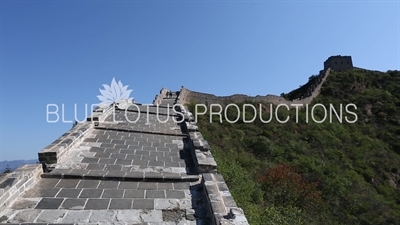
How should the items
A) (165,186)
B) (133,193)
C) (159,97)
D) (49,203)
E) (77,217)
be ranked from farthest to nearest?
1. (159,97)
2. (165,186)
3. (133,193)
4. (49,203)
5. (77,217)

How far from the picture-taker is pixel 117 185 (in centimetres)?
439

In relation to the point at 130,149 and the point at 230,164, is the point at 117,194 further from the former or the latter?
the point at 230,164

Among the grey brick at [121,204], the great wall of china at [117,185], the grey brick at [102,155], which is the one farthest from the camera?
the grey brick at [102,155]

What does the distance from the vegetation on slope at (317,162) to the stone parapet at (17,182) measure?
5154 mm

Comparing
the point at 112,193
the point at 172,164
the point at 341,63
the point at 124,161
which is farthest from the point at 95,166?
the point at 341,63

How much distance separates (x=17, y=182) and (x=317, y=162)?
15.1 m

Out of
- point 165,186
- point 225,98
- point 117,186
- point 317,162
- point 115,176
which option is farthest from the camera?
point 225,98

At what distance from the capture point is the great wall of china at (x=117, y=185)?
3.44m

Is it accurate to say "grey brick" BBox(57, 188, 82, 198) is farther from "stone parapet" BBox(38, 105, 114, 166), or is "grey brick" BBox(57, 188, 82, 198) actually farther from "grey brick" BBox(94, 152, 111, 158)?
"grey brick" BBox(94, 152, 111, 158)

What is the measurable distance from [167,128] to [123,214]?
5.52 metres

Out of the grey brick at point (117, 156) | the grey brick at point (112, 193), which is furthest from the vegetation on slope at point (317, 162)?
Result: the grey brick at point (112, 193)

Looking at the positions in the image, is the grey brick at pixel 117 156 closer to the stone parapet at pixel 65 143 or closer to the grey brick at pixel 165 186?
the stone parapet at pixel 65 143

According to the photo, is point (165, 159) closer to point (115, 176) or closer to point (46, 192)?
point (115, 176)

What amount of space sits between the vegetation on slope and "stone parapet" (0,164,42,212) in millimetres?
5154
